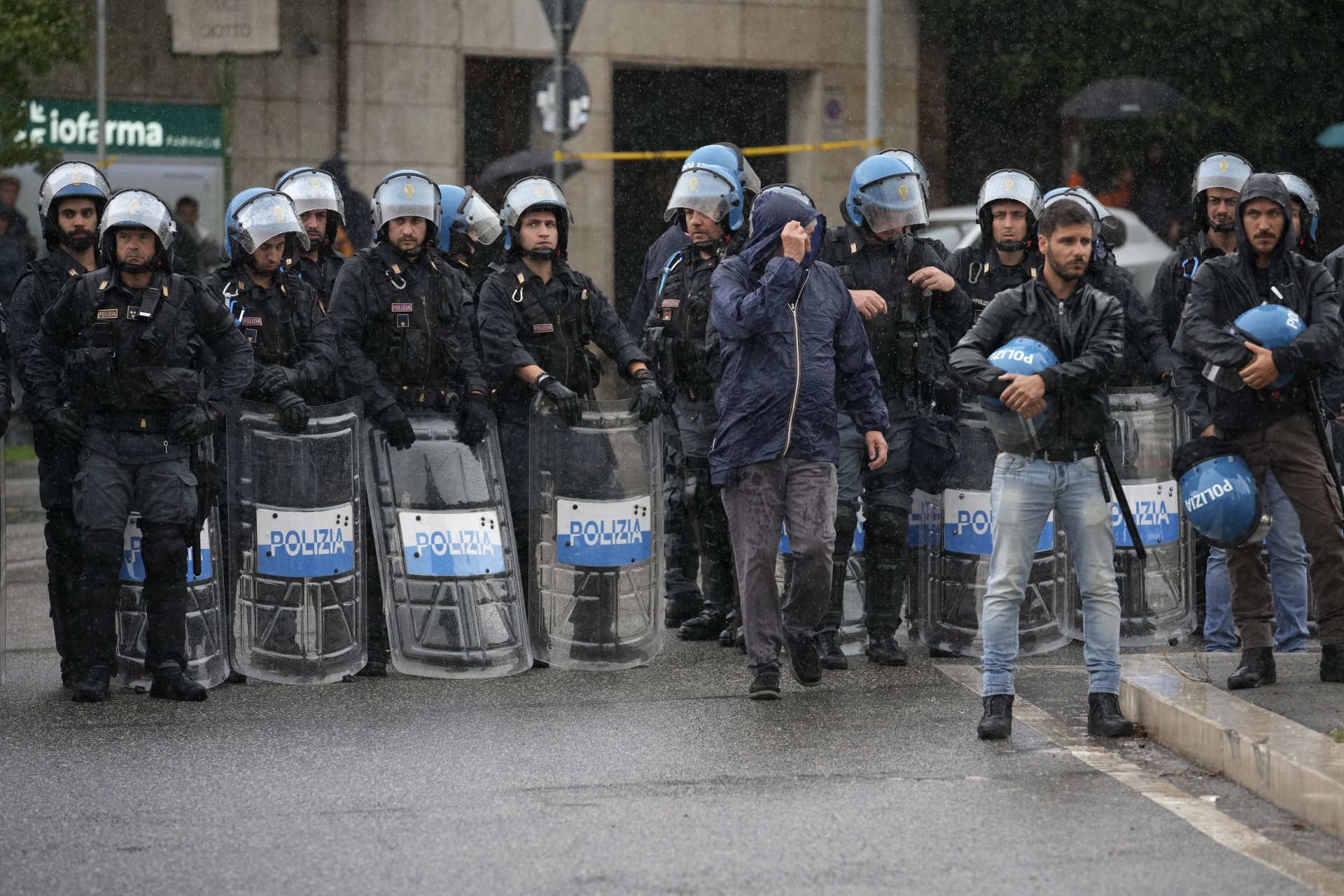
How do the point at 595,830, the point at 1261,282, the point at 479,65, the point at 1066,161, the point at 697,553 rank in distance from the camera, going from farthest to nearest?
1. the point at 1066,161
2. the point at 479,65
3. the point at 697,553
4. the point at 1261,282
5. the point at 595,830

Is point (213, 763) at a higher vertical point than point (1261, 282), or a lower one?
lower

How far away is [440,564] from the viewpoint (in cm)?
859

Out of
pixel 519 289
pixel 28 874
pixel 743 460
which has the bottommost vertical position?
pixel 28 874

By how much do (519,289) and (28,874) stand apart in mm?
3972

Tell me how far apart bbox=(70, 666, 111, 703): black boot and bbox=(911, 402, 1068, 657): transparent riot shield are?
3392 mm

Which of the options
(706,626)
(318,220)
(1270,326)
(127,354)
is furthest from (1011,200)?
(127,354)

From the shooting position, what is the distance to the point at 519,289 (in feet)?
29.5

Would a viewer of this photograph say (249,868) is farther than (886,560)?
No

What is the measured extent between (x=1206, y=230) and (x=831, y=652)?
8.23 ft

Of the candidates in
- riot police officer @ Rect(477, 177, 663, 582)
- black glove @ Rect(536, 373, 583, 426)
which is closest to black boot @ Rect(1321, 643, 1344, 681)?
riot police officer @ Rect(477, 177, 663, 582)

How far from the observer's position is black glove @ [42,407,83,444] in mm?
7949

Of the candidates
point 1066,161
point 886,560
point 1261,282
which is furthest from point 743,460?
point 1066,161

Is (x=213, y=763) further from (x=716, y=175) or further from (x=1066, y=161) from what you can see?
(x=1066, y=161)

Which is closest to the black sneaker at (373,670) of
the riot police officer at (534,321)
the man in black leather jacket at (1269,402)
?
the riot police officer at (534,321)
